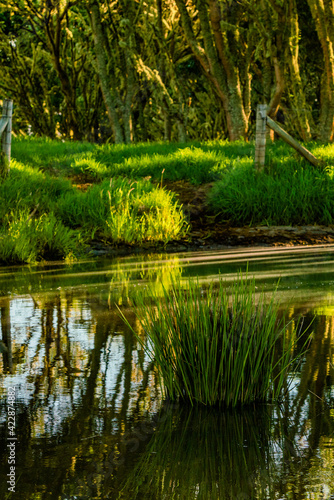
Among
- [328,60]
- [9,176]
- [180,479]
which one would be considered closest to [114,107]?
[328,60]

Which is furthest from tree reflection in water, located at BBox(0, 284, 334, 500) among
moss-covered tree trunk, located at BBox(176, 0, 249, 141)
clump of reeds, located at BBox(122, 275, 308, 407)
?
moss-covered tree trunk, located at BBox(176, 0, 249, 141)

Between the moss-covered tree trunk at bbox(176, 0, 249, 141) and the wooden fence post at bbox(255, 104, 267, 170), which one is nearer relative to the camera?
the wooden fence post at bbox(255, 104, 267, 170)

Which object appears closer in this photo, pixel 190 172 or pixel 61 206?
pixel 61 206

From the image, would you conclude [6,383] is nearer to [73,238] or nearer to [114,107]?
[73,238]

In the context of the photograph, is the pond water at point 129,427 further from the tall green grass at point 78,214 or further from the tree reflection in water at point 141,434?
the tall green grass at point 78,214

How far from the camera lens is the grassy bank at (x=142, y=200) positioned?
35.3ft

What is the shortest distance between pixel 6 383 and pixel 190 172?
1037cm

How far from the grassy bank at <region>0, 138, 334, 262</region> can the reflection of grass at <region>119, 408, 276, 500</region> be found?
22.0 ft

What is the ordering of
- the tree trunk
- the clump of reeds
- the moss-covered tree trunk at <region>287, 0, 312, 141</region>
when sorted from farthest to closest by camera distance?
the tree trunk
the moss-covered tree trunk at <region>287, 0, 312, 141</region>
the clump of reeds

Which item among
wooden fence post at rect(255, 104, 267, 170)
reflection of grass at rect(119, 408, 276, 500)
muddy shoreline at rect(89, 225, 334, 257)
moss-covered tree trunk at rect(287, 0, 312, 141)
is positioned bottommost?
reflection of grass at rect(119, 408, 276, 500)

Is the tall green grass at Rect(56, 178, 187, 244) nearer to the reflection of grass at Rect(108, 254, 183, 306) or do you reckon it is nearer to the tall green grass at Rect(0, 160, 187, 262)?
the tall green grass at Rect(0, 160, 187, 262)

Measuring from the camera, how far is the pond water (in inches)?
117

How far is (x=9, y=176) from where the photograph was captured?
12.3 m

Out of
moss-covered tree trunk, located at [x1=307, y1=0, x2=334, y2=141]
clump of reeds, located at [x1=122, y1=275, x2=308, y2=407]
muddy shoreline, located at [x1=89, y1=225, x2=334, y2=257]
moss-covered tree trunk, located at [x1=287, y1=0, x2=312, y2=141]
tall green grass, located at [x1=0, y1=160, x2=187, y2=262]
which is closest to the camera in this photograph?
clump of reeds, located at [x1=122, y1=275, x2=308, y2=407]
